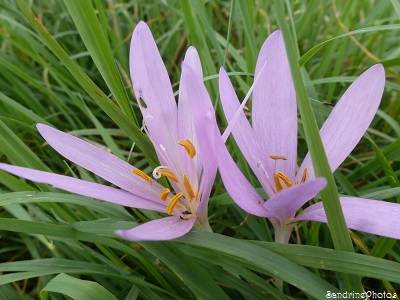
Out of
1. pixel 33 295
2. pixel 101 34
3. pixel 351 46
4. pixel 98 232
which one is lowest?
pixel 33 295

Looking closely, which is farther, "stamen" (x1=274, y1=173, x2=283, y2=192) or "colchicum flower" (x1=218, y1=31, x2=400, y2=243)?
Result: "stamen" (x1=274, y1=173, x2=283, y2=192)

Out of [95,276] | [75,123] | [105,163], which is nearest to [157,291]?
[95,276]

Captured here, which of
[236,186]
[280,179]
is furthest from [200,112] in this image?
[280,179]

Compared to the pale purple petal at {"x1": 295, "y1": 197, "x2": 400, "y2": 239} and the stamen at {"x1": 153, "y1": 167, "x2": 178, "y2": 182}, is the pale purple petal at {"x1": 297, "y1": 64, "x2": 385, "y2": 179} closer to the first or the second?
the pale purple petal at {"x1": 295, "y1": 197, "x2": 400, "y2": 239}

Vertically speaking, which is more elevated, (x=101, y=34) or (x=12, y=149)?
(x=101, y=34)

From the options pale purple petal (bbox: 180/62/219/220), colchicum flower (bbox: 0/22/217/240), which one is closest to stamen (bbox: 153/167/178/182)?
colchicum flower (bbox: 0/22/217/240)

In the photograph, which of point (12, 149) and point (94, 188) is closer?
point (94, 188)

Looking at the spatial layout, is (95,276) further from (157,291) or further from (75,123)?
(75,123)
